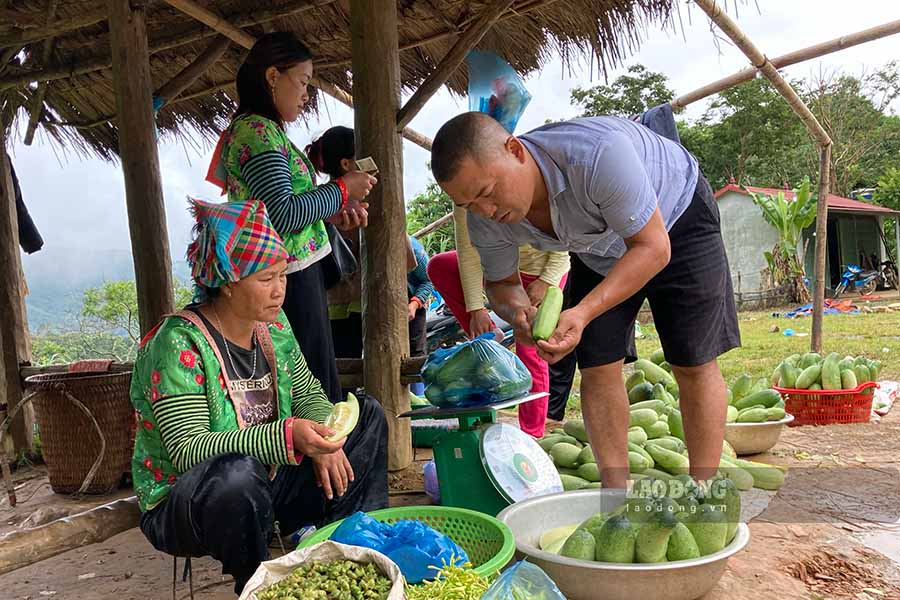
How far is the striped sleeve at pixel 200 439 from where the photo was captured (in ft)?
6.25

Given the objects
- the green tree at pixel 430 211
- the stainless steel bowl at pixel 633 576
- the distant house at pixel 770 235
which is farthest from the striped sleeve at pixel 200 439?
the distant house at pixel 770 235

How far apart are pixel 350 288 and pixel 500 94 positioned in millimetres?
1368

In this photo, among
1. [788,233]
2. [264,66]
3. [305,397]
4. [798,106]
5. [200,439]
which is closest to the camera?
[200,439]

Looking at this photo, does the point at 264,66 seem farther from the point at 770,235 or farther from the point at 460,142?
the point at 770,235

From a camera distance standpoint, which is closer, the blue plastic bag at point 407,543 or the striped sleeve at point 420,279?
the blue plastic bag at point 407,543

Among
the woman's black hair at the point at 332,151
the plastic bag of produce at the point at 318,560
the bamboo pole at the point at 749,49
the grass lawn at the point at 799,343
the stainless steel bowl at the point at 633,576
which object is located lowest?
the grass lawn at the point at 799,343

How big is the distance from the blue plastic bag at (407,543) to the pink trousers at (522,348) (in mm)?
1787

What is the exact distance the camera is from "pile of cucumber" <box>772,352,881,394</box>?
15.4 ft

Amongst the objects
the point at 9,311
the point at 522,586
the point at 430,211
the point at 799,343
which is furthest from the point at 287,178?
the point at 430,211

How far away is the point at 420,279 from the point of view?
4.71 metres

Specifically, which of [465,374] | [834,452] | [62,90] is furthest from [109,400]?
[834,452]

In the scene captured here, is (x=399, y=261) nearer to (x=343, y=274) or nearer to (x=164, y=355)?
(x=343, y=274)

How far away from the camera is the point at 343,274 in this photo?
11.4ft

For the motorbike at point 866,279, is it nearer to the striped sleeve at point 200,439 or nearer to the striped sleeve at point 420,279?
the striped sleeve at point 420,279
